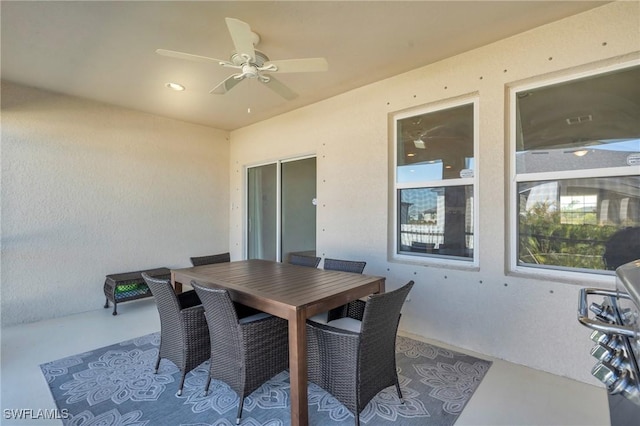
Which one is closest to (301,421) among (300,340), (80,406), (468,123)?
(300,340)

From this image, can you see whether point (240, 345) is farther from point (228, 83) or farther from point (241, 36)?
point (228, 83)

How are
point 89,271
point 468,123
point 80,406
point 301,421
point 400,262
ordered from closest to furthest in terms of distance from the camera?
point 301,421, point 80,406, point 468,123, point 400,262, point 89,271

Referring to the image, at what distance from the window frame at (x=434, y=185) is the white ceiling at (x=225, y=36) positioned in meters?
0.46

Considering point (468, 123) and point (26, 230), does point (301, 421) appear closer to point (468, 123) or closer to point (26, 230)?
point (468, 123)

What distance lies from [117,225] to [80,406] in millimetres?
2858

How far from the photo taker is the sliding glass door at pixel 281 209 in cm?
452

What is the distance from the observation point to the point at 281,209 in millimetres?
4984

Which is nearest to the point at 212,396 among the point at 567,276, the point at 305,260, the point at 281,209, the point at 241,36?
the point at 305,260

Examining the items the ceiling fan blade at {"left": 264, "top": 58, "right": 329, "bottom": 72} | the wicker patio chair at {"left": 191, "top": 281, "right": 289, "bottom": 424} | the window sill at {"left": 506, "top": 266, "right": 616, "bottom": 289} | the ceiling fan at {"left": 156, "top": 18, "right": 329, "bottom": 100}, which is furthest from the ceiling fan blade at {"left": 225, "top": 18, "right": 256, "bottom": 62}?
the window sill at {"left": 506, "top": 266, "right": 616, "bottom": 289}

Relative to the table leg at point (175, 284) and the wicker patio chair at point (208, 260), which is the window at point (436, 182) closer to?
the wicker patio chair at point (208, 260)

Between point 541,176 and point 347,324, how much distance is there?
2098 millimetres

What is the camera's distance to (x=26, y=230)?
3.62 metres

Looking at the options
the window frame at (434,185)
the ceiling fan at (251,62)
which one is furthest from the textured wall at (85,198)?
the window frame at (434,185)

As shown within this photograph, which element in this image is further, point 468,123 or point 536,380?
point 468,123
